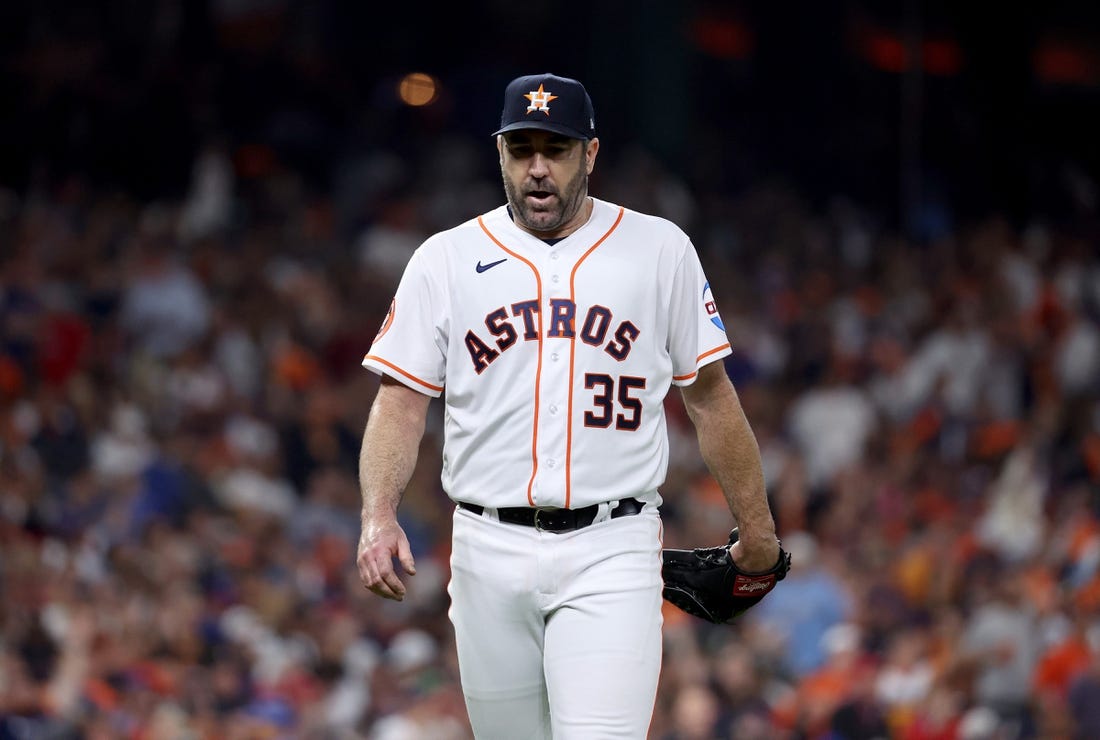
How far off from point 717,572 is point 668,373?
0.55m

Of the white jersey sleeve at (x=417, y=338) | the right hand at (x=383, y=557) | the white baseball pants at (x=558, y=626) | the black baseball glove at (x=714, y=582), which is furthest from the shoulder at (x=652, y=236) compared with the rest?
the right hand at (x=383, y=557)

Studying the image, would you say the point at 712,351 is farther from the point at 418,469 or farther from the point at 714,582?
the point at 418,469

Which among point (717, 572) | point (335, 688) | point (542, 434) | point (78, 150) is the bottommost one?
point (335, 688)

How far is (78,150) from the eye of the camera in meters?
12.5

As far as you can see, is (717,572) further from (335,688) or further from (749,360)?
(749,360)

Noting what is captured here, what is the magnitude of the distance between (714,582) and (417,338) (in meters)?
0.96

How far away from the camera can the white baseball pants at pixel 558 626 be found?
3.82 metres

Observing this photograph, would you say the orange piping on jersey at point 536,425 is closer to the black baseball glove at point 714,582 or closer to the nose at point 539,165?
the nose at point 539,165

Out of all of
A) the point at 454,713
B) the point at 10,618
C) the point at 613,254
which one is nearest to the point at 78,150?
the point at 10,618

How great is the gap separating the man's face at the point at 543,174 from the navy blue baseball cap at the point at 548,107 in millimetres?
46

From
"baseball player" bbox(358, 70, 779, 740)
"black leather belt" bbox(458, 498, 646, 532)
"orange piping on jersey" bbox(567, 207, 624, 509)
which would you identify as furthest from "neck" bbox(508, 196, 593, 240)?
"black leather belt" bbox(458, 498, 646, 532)

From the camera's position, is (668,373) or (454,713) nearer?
(668,373)

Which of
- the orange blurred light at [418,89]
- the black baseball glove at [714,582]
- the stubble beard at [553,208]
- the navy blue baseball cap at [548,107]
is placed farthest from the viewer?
the orange blurred light at [418,89]

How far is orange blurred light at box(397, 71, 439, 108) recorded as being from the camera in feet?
47.3
